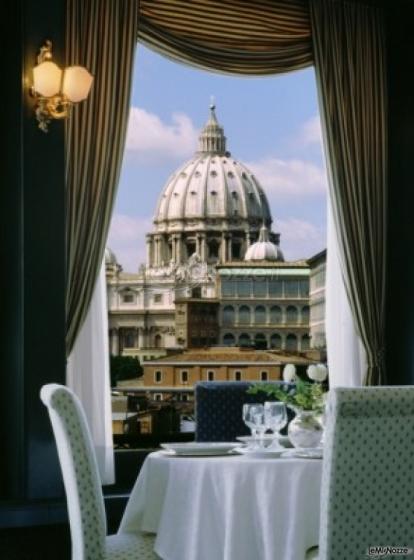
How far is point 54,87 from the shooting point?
14.6 feet

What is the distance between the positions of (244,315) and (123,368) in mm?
826

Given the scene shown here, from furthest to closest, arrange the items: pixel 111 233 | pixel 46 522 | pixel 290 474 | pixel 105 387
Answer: pixel 111 233
pixel 105 387
pixel 46 522
pixel 290 474

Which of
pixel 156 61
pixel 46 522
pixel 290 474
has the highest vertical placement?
pixel 156 61

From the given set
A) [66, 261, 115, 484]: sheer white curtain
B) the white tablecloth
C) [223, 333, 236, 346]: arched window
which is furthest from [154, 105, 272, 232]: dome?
the white tablecloth

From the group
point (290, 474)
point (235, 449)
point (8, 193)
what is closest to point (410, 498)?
point (290, 474)

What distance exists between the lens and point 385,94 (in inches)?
221

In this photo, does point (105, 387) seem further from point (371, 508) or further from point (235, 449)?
point (371, 508)

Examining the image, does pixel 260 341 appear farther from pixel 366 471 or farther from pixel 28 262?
pixel 366 471

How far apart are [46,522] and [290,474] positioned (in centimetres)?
166

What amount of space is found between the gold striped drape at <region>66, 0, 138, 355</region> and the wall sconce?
0.95 feet

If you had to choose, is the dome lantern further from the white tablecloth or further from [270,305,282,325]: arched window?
the white tablecloth

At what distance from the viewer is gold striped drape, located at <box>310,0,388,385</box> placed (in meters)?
5.44

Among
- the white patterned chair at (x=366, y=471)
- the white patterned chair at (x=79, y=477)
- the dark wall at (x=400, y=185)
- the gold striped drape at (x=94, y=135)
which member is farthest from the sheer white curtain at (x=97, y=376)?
the white patterned chair at (x=366, y=471)

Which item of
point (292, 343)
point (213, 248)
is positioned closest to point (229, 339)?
point (292, 343)
